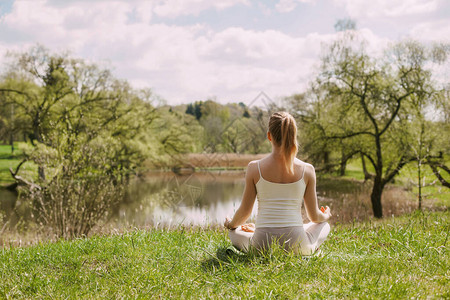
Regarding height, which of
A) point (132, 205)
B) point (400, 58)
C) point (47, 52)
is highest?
point (47, 52)

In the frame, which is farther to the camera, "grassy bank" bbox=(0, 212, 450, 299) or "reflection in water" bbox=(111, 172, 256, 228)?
"reflection in water" bbox=(111, 172, 256, 228)

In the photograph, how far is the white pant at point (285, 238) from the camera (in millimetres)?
3322

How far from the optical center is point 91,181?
32.1 ft

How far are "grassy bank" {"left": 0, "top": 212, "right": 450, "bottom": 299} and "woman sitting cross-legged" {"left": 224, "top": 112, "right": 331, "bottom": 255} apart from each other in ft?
0.56

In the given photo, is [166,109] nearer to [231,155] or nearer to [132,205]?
[231,155]

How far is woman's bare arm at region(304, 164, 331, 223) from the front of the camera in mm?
3426

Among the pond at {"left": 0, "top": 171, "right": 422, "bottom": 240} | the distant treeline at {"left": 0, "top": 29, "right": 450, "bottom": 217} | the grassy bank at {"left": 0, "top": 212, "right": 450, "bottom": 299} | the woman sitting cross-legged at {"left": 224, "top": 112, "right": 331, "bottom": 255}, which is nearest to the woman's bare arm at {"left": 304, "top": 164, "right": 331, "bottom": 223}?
the woman sitting cross-legged at {"left": 224, "top": 112, "right": 331, "bottom": 255}

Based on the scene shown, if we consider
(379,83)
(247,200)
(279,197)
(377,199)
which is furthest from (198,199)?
(279,197)

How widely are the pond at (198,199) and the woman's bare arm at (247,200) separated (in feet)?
27.8

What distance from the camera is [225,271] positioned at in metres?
3.07

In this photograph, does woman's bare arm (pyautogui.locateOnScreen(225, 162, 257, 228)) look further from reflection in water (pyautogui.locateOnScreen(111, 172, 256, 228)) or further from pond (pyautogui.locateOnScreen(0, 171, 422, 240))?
pond (pyautogui.locateOnScreen(0, 171, 422, 240))

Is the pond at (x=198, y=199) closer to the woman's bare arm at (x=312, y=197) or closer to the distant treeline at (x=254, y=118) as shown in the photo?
the distant treeline at (x=254, y=118)

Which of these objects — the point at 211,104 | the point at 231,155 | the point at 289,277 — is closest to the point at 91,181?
the point at 289,277

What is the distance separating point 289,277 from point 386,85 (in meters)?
13.3
